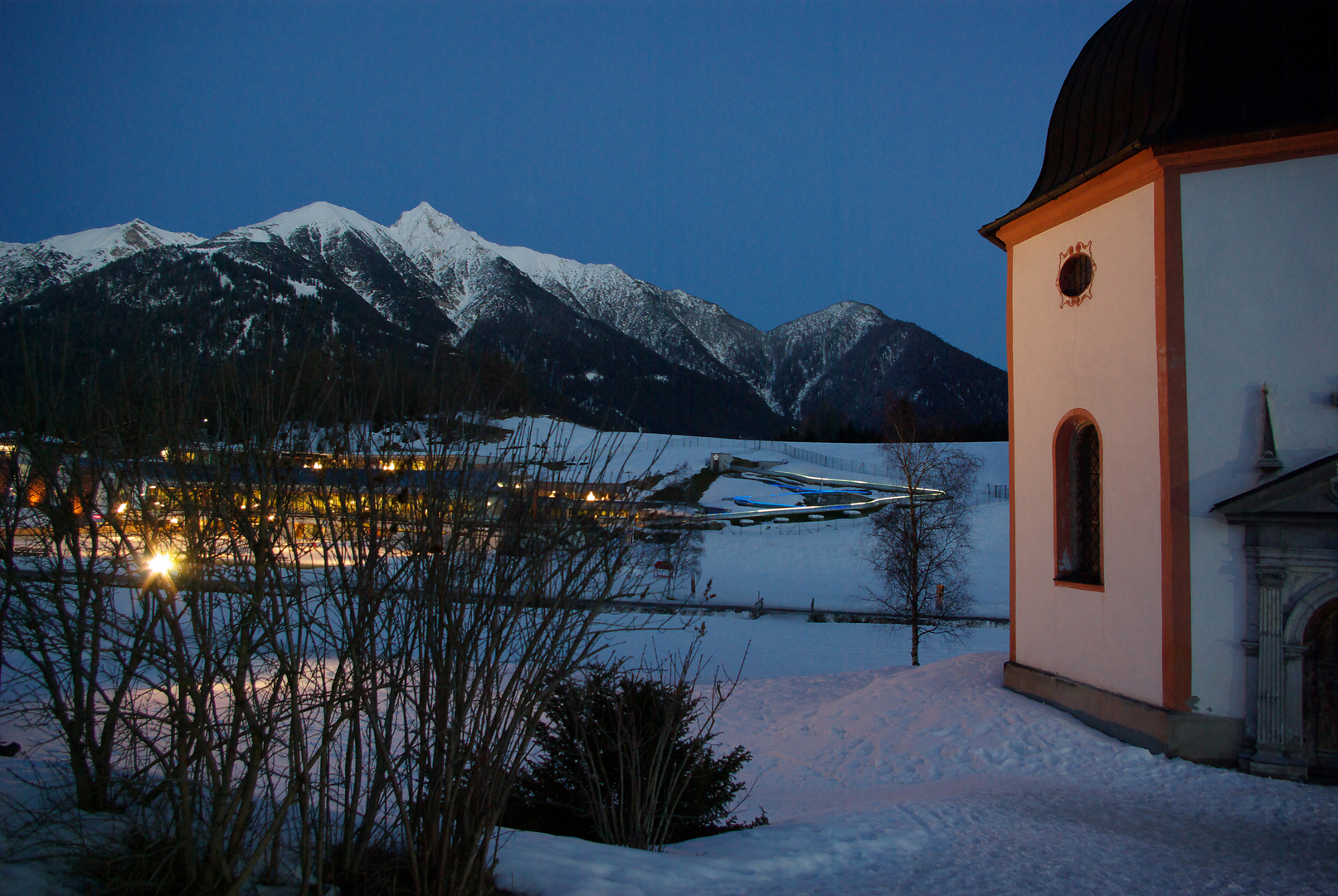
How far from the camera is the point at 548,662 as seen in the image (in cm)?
401

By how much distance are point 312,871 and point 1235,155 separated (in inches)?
425

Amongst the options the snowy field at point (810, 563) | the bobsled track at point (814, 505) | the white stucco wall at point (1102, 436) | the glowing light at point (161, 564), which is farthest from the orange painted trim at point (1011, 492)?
the bobsled track at point (814, 505)

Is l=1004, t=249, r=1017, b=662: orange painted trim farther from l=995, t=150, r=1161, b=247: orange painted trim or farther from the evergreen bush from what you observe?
the evergreen bush

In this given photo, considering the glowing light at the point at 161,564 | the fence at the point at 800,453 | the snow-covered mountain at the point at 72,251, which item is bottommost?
the glowing light at the point at 161,564

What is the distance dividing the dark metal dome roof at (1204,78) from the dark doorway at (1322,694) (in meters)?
5.24

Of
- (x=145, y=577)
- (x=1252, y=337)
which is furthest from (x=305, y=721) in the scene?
(x=1252, y=337)

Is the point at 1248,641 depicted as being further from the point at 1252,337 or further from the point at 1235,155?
the point at 1235,155

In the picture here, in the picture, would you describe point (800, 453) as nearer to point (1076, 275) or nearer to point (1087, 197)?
point (1076, 275)

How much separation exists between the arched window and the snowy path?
6.46ft

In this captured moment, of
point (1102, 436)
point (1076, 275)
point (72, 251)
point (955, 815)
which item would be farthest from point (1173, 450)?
point (72, 251)

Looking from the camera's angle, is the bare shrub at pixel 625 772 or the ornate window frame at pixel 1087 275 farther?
the ornate window frame at pixel 1087 275

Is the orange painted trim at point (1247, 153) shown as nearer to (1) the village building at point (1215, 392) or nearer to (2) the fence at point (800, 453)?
(1) the village building at point (1215, 392)

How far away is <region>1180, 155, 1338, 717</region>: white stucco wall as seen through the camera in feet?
28.5

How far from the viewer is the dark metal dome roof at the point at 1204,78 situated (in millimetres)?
9094
